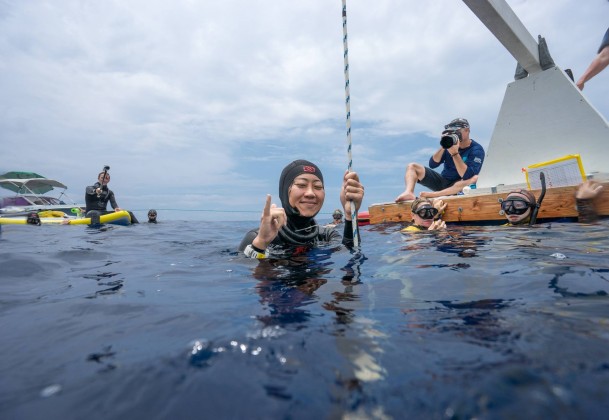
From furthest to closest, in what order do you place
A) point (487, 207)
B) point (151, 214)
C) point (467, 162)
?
point (151, 214) < point (467, 162) < point (487, 207)

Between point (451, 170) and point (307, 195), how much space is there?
593 cm

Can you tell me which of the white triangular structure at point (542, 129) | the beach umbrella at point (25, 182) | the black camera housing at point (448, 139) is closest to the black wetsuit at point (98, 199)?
the beach umbrella at point (25, 182)

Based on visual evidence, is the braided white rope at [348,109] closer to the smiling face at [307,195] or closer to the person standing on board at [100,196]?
the smiling face at [307,195]

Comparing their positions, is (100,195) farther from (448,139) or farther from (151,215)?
(448,139)

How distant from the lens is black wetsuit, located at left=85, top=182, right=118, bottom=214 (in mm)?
13342

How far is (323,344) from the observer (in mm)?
1557

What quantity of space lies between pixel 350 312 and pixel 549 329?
1.01 m

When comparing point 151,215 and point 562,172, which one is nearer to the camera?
point 562,172

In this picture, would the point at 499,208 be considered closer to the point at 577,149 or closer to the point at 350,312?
A: the point at 577,149

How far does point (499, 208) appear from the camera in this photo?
604 cm

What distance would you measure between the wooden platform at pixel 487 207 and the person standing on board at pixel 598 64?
3.58 meters

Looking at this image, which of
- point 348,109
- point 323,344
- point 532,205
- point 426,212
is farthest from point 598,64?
point 323,344

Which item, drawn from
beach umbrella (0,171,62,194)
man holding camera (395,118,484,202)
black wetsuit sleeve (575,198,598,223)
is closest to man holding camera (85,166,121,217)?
man holding camera (395,118,484,202)

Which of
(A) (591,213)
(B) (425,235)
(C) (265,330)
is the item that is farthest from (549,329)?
(A) (591,213)
